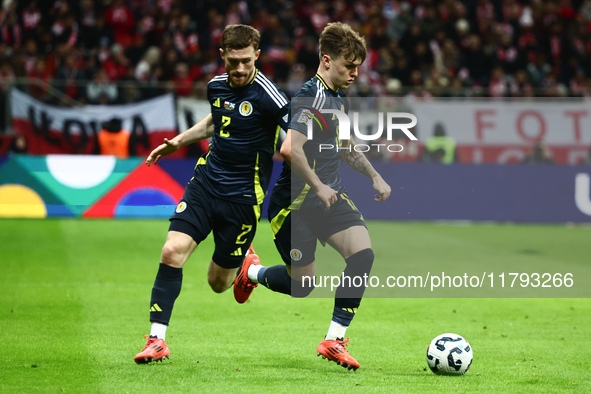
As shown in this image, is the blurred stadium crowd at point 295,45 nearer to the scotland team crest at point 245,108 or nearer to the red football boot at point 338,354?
the scotland team crest at point 245,108

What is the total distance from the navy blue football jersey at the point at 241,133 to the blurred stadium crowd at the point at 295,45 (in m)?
8.44

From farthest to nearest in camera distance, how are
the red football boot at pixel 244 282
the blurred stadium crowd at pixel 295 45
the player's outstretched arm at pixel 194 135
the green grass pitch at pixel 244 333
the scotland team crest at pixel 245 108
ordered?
the blurred stadium crowd at pixel 295 45 < the red football boot at pixel 244 282 < the player's outstretched arm at pixel 194 135 < the scotland team crest at pixel 245 108 < the green grass pitch at pixel 244 333

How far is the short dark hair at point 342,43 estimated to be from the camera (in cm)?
510

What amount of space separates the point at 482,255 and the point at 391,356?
561 cm

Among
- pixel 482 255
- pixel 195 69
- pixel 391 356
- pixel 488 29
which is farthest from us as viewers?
pixel 488 29

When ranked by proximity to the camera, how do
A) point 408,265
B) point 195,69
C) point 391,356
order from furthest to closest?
1. point 195,69
2. point 408,265
3. point 391,356

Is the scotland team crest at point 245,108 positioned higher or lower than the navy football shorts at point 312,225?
higher

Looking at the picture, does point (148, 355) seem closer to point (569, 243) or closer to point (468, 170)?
point (569, 243)

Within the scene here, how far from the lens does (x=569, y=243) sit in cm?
1215

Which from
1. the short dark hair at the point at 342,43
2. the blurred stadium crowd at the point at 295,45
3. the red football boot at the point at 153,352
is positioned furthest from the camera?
the blurred stadium crowd at the point at 295,45

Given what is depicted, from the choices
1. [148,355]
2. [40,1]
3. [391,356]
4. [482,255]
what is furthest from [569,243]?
[40,1]

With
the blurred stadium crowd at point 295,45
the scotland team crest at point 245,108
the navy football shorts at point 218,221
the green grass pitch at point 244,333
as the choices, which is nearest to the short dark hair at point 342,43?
the scotland team crest at point 245,108

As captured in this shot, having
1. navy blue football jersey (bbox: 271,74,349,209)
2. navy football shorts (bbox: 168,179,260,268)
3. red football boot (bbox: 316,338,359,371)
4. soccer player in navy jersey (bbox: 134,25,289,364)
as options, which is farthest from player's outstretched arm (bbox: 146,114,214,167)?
red football boot (bbox: 316,338,359,371)

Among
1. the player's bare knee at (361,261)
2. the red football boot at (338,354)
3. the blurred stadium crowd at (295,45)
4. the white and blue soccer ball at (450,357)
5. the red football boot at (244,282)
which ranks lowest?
the red football boot at (338,354)
